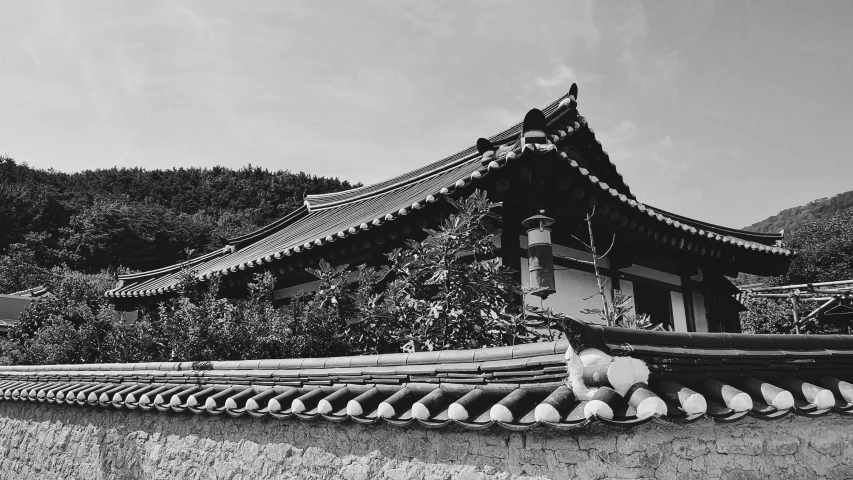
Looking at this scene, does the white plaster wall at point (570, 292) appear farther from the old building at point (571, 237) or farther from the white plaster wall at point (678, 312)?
the white plaster wall at point (678, 312)

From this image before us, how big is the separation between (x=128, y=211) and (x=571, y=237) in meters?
46.8

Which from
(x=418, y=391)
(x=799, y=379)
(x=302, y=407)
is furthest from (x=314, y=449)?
(x=799, y=379)

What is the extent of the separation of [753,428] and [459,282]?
89.3 inches

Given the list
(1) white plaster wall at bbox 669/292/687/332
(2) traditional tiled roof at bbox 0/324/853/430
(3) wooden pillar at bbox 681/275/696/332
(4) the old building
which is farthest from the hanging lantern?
(3) wooden pillar at bbox 681/275/696/332

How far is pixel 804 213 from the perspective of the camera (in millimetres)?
46844

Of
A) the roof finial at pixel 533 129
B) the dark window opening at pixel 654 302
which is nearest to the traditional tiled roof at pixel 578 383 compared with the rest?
the roof finial at pixel 533 129

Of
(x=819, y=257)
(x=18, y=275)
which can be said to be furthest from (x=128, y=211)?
(x=819, y=257)

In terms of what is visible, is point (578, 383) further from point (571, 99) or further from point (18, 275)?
point (18, 275)

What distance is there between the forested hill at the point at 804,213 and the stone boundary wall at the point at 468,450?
46194 millimetres

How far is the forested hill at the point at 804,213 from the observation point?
44244 mm

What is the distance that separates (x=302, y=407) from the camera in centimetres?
431

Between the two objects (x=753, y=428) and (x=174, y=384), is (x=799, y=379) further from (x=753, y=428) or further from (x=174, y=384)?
(x=174, y=384)

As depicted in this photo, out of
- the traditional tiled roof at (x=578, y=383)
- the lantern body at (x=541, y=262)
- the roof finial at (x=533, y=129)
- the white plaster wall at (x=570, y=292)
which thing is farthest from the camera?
the white plaster wall at (x=570, y=292)

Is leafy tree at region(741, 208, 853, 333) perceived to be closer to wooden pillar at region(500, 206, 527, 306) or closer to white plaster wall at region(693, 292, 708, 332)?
white plaster wall at region(693, 292, 708, 332)
